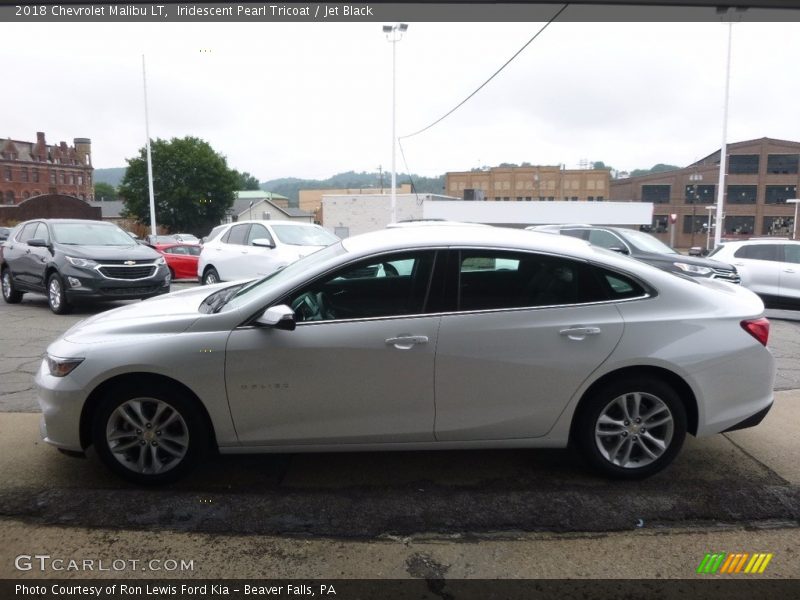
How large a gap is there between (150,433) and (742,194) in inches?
3419

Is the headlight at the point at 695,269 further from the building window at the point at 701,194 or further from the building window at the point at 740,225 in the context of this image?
the building window at the point at 701,194

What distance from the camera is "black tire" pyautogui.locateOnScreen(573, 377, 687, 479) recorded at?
375 centimetres

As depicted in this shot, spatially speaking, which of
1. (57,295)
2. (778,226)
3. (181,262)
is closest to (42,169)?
(181,262)

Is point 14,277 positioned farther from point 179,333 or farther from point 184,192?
point 184,192

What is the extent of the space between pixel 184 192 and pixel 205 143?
6787 millimetres

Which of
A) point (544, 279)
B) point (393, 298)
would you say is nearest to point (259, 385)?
point (393, 298)

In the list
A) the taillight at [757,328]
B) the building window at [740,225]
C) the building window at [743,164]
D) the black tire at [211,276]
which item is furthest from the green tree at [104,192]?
the taillight at [757,328]

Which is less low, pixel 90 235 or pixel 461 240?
pixel 461 240

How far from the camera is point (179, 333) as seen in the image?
3.67 m

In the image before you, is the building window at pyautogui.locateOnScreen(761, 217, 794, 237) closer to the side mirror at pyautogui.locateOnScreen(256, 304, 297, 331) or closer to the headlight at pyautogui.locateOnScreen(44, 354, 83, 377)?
the side mirror at pyautogui.locateOnScreen(256, 304, 297, 331)

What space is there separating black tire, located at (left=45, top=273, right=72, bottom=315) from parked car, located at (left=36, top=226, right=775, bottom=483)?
22.7 feet

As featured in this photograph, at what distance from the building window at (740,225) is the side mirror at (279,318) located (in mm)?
85219

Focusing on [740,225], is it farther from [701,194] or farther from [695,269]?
[695,269]

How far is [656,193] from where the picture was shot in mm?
83812
